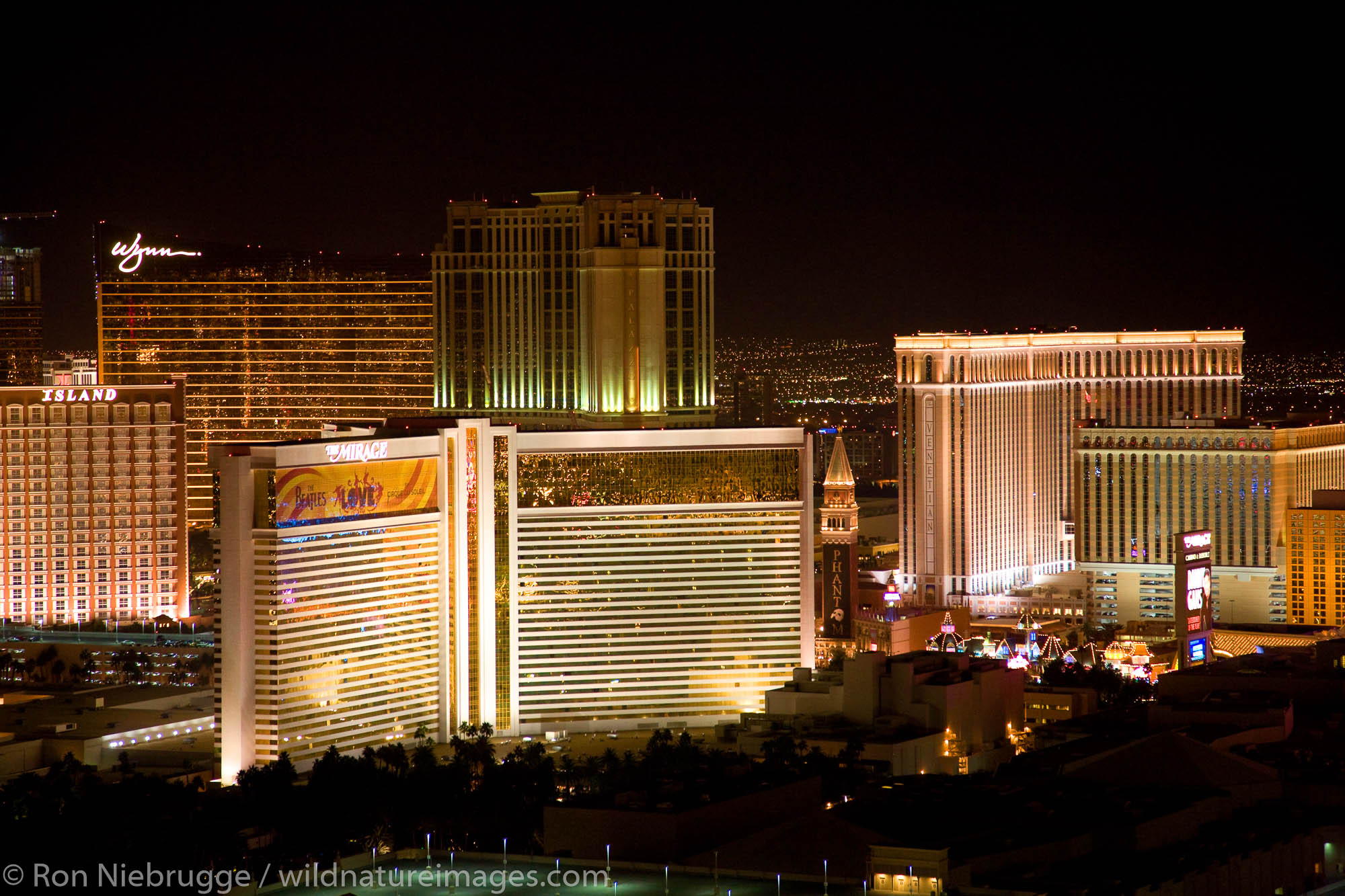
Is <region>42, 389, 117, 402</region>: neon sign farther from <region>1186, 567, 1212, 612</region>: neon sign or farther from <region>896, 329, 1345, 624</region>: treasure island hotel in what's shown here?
<region>1186, 567, 1212, 612</region>: neon sign

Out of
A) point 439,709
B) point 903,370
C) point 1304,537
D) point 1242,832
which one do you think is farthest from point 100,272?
point 1242,832

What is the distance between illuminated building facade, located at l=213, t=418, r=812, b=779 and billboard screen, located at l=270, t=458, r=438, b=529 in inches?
3.7

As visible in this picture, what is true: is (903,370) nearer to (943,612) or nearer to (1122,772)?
(943,612)

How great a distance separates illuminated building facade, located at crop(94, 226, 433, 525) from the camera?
187 metres

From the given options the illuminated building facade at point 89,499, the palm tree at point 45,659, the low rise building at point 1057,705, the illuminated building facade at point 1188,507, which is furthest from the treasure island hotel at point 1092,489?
the palm tree at point 45,659

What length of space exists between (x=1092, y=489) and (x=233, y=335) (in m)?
65.8

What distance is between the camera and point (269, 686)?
111375 mm

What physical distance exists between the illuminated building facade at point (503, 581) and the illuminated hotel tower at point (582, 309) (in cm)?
3741

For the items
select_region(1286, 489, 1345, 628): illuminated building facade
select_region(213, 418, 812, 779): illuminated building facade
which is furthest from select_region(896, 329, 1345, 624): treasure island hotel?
select_region(213, 418, 812, 779): illuminated building facade

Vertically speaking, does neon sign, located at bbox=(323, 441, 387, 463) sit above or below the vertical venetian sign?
above

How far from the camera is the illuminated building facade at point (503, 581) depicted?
366ft

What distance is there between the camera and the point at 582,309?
17188cm

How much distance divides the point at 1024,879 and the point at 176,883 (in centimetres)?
2963

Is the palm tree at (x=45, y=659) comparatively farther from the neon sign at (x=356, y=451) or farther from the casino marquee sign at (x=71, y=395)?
the neon sign at (x=356, y=451)
